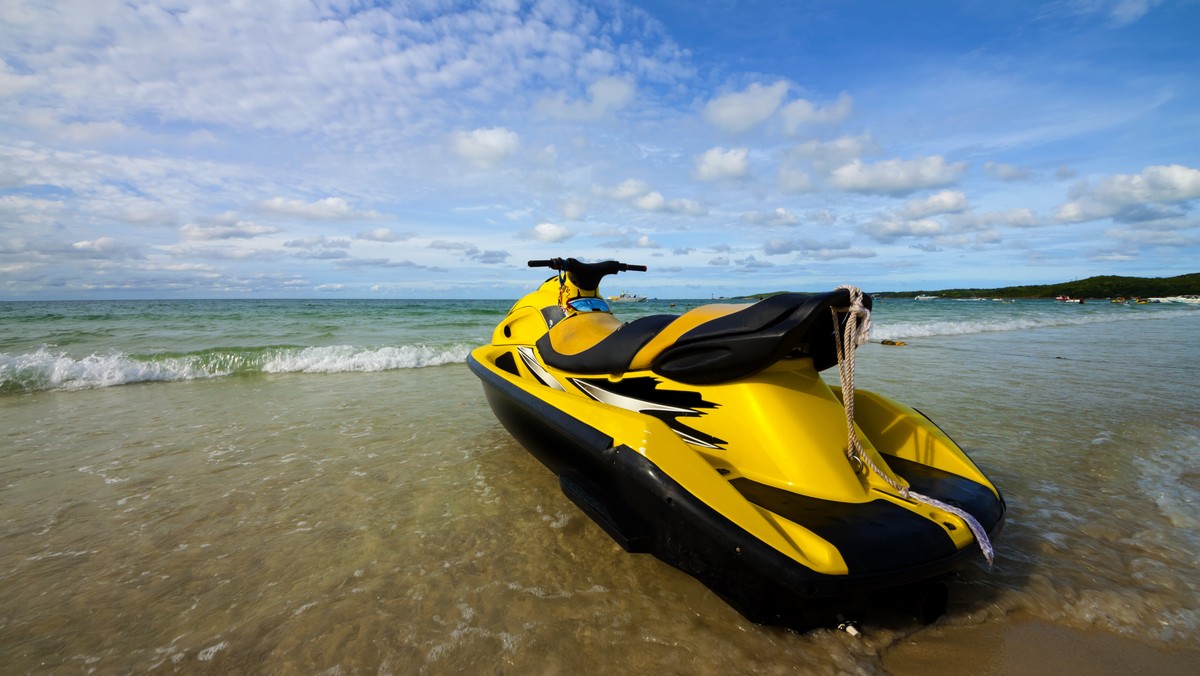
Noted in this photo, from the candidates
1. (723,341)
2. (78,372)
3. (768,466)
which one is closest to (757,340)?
(723,341)

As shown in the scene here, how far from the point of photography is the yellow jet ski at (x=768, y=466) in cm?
180

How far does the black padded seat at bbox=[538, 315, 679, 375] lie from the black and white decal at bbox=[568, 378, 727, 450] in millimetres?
77

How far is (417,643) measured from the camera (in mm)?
1928

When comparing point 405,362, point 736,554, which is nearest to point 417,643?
point 736,554

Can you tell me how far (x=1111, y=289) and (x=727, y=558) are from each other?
82983 mm

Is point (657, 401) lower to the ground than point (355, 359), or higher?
higher

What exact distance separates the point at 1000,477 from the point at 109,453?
620cm

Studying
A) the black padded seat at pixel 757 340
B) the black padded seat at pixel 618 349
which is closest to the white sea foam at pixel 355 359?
the black padded seat at pixel 618 349

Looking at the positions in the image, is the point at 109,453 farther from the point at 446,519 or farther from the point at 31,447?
the point at 446,519

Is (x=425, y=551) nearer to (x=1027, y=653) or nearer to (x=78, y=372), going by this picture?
(x=1027, y=653)

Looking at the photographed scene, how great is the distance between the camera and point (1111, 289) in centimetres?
6150

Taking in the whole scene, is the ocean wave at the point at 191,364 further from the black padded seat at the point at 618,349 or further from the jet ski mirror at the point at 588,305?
the black padded seat at the point at 618,349

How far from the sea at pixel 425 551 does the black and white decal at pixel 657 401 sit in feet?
2.02

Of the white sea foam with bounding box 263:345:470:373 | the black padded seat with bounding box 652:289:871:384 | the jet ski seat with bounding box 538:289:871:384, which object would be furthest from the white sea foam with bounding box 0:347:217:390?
the black padded seat with bounding box 652:289:871:384
